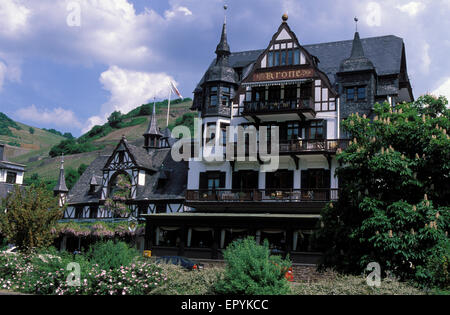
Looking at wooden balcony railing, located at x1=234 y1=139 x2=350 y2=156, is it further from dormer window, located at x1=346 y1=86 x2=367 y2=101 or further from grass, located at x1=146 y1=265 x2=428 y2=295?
grass, located at x1=146 y1=265 x2=428 y2=295

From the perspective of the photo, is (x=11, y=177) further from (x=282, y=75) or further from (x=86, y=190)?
(x=282, y=75)

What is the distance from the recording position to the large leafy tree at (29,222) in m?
27.3

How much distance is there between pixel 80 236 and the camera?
43.8 meters

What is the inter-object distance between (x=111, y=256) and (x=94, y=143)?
150729mm

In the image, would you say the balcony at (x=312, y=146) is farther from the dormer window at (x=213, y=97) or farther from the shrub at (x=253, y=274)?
the shrub at (x=253, y=274)

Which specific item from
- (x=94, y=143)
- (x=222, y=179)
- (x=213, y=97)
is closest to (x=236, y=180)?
(x=222, y=179)

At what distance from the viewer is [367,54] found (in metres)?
41.9

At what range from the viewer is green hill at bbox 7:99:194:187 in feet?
439

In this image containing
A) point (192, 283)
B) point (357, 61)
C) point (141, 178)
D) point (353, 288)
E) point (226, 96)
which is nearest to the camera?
point (353, 288)

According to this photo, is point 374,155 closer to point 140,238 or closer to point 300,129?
point 300,129

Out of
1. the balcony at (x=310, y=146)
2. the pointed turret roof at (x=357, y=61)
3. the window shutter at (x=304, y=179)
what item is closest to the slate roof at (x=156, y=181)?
the balcony at (x=310, y=146)

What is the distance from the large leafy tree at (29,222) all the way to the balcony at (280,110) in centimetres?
1594
